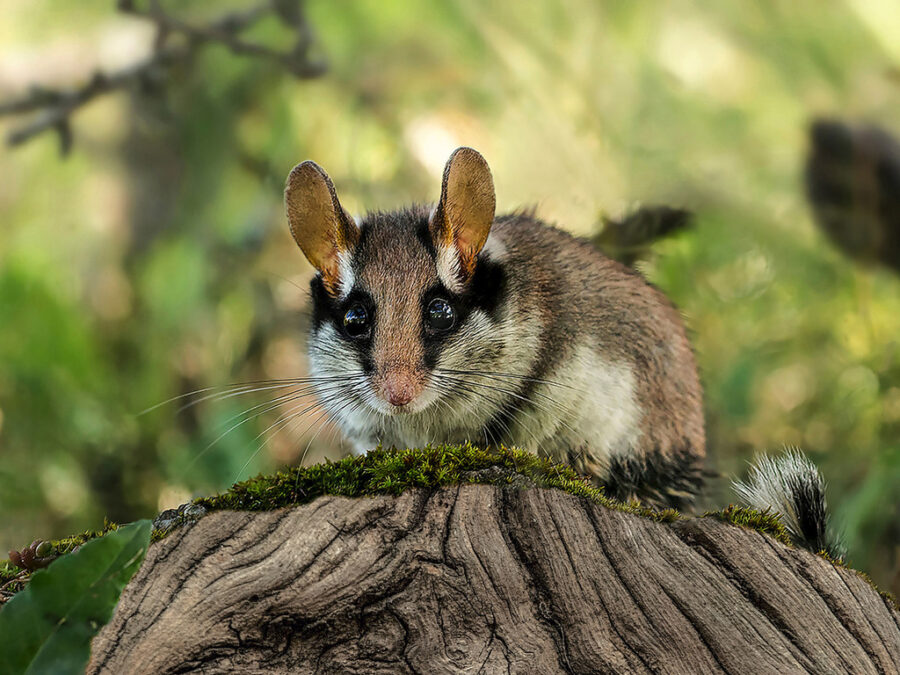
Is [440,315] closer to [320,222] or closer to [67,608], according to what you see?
[320,222]

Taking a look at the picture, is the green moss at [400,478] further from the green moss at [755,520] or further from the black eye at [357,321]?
the black eye at [357,321]

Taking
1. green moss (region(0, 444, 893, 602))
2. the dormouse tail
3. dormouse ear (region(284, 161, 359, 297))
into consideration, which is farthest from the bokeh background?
green moss (region(0, 444, 893, 602))

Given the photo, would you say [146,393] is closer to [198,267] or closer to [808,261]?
[198,267]

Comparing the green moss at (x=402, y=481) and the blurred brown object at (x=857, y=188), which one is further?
the blurred brown object at (x=857, y=188)

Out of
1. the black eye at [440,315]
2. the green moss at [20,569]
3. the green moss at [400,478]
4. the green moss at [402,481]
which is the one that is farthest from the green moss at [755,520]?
the green moss at [20,569]

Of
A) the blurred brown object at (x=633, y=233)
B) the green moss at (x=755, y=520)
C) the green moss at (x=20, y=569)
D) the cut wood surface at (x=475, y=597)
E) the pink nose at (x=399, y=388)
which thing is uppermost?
Answer: the blurred brown object at (x=633, y=233)

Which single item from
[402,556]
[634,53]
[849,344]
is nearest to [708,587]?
[402,556]

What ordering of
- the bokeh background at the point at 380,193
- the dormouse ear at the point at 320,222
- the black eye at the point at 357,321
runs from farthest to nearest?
1. the bokeh background at the point at 380,193
2. the black eye at the point at 357,321
3. the dormouse ear at the point at 320,222
